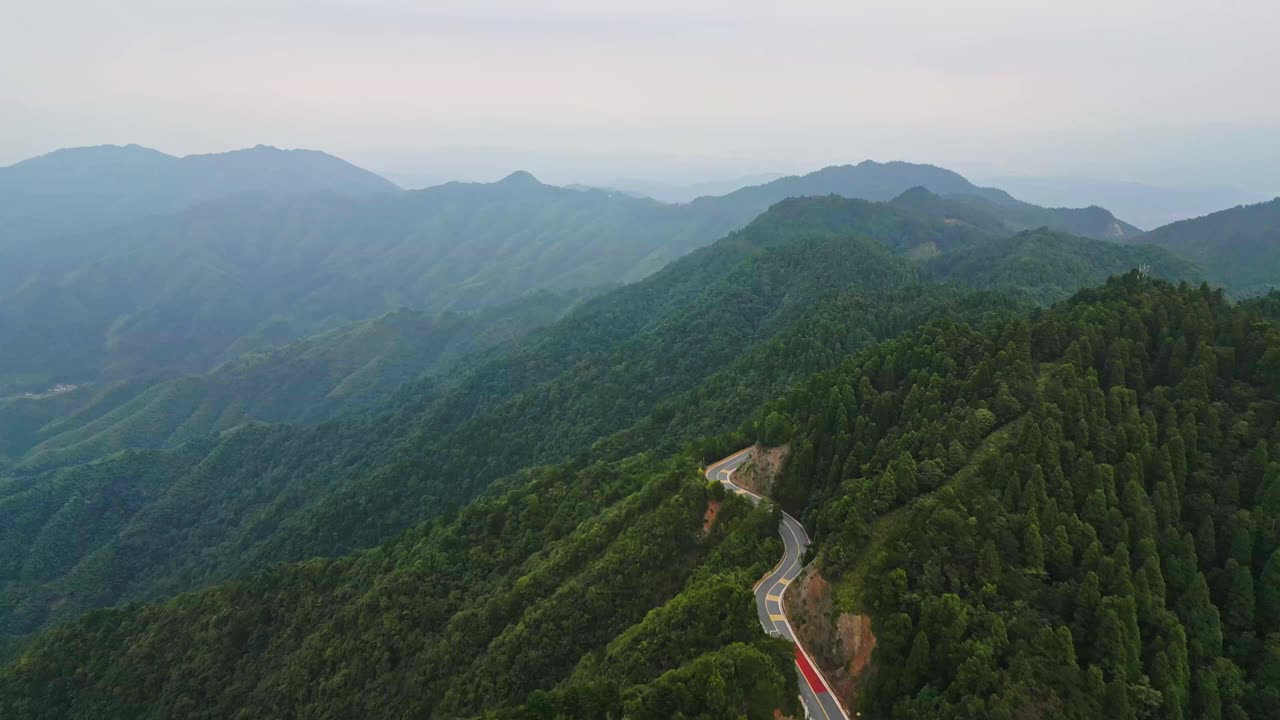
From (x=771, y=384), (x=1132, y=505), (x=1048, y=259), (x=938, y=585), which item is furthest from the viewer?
(x=1048, y=259)

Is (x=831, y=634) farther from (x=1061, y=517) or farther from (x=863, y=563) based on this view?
(x=1061, y=517)

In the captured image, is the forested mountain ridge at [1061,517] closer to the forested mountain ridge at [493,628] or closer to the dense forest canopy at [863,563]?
the dense forest canopy at [863,563]

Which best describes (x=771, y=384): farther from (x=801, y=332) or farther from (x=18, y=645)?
(x=18, y=645)

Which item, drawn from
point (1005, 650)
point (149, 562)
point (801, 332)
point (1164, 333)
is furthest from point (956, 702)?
point (149, 562)

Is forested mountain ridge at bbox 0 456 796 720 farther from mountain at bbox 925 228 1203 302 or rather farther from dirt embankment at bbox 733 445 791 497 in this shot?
mountain at bbox 925 228 1203 302

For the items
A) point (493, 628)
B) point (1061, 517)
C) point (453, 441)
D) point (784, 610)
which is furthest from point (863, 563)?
→ point (453, 441)

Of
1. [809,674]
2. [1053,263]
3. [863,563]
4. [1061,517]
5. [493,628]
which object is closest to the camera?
[809,674]
